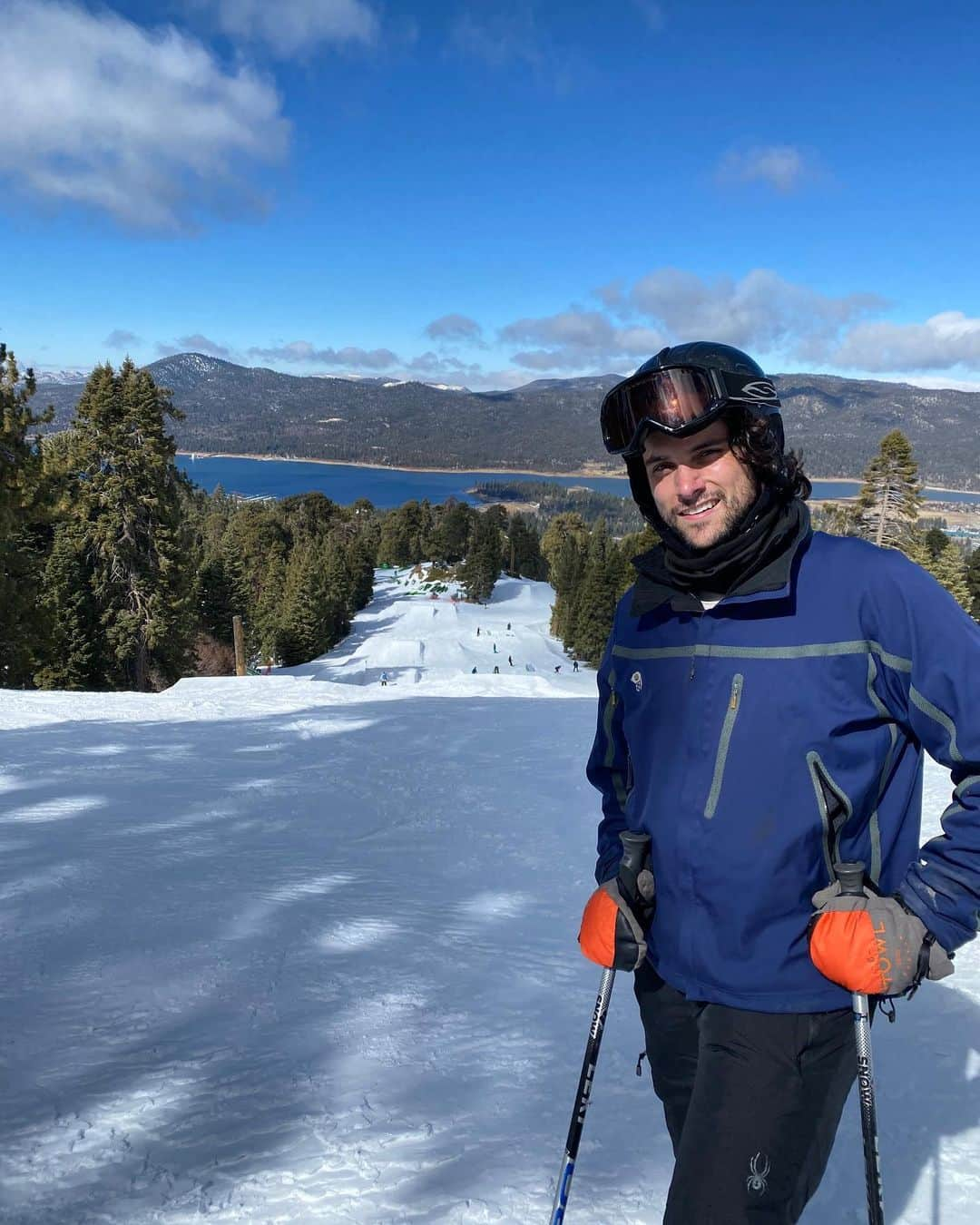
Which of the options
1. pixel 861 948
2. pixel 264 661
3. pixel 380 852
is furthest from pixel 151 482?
pixel 861 948

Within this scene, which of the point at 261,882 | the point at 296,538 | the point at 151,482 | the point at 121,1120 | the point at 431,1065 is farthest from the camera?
the point at 296,538

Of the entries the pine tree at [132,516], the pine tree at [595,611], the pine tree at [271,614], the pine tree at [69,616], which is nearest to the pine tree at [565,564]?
the pine tree at [595,611]

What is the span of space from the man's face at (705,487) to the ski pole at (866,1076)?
78 centimetres

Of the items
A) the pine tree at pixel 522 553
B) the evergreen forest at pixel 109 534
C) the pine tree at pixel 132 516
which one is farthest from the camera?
the pine tree at pixel 522 553

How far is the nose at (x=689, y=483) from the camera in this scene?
1.92 meters

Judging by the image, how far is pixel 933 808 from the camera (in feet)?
24.4

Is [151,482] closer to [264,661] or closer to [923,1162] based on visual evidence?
[264,661]

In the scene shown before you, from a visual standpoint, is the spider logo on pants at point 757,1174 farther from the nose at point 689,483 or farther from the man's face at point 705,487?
the nose at point 689,483

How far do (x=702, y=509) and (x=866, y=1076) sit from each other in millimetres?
1288

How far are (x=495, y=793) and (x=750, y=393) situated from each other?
19.8 ft

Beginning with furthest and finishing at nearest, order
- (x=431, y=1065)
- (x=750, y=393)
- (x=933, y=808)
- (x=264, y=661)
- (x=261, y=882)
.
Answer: (x=264, y=661) < (x=933, y=808) < (x=261, y=882) < (x=431, y=1065) < (x=750, y=393)

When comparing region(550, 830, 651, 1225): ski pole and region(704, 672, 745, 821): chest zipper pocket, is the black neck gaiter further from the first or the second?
region(550, 830, 651, 1225): ski pole

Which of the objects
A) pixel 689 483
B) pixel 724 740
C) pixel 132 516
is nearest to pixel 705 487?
pixel 689 483

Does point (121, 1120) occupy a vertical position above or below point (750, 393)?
below
